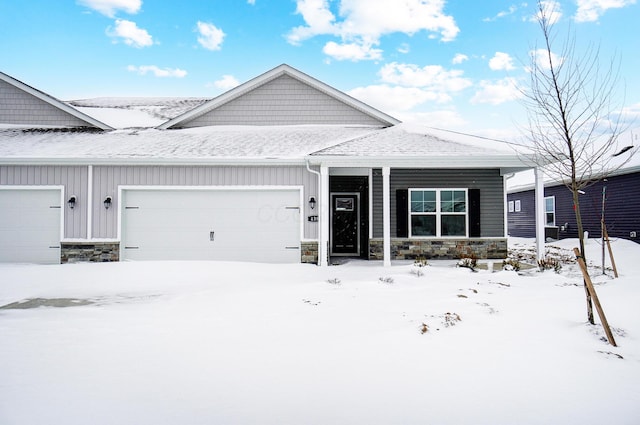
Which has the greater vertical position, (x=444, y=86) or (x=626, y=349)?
(x=444, y=86)

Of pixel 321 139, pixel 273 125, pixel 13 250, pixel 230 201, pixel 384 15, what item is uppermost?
pixel 384 15

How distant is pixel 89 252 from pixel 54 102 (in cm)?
596

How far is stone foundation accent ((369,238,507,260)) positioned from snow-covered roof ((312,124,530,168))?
2.78 metres

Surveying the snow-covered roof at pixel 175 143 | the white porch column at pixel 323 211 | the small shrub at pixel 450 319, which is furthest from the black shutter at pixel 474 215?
the small shrub at pixel 450 319

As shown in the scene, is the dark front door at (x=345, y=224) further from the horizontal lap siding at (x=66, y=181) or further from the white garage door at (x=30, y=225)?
the white garage door at (x=30, y=225)

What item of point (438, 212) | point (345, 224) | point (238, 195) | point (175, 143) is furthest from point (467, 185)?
point (175, 143)

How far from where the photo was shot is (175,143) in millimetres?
10445

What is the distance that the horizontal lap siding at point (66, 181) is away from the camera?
941 centimetres

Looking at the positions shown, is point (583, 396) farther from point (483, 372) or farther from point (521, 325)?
point (521, 325)

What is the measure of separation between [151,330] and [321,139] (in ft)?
24.6

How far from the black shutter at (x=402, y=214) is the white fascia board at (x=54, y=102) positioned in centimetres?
964

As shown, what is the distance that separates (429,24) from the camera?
15.3 m

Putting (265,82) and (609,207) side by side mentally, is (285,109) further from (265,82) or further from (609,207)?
(609,207)

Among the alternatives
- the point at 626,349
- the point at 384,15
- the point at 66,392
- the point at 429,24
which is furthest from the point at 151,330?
the point at 429,24
